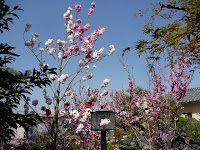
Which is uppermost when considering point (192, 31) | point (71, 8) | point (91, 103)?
point (71, 8)

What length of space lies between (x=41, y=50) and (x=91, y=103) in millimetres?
1725

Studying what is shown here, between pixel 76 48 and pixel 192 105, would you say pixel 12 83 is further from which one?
pixel 192 105

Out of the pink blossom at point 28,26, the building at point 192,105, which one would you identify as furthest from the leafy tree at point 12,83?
the building at point 192,105

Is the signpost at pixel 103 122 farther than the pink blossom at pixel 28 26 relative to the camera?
Yes

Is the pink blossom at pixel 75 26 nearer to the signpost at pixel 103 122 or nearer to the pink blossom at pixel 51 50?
the pink blossom at pixel 51 50

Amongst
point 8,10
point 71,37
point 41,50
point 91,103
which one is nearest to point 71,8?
point 71,37

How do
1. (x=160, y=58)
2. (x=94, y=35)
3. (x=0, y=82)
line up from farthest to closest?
1. (x=160, y=58)
2. (x=94, y=35)
3. (x=0, y=82)

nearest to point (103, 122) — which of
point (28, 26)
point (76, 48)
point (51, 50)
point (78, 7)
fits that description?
point (76, 48)

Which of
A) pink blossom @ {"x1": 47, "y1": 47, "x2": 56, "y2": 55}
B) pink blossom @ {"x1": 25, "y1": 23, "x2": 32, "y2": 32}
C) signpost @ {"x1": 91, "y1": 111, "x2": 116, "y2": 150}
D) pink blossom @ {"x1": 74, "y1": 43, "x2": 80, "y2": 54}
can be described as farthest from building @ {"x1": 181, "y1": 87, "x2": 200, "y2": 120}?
pink blossom @ {"x1": 25, "y1": 23, "x2": 32, "y2": 32}

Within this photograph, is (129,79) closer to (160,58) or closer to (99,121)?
(160,58)

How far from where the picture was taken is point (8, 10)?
11.1ft

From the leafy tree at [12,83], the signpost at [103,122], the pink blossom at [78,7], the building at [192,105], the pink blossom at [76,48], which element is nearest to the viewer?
the leafy tree at [12,83]

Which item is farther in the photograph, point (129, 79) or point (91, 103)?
point (129, 79)

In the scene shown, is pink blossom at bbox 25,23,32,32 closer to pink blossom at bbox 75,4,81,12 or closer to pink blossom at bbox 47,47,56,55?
pink blossom at bbox 47,47,56,55
